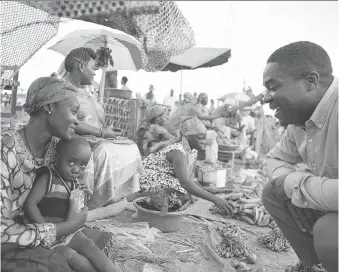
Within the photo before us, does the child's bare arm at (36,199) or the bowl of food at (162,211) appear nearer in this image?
the child's bare arm at (36,199)

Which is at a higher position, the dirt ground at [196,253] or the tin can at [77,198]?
the tin can at [77,198]

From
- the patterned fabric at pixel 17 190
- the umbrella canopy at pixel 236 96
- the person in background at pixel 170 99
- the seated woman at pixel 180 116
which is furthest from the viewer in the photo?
the umbrella canopy at pixel 236 96

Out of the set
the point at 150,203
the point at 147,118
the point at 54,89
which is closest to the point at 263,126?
the point at 147,118

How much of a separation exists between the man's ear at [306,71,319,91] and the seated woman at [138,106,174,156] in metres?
4.09

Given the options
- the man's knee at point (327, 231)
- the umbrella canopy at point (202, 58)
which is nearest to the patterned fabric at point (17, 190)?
the man's knee at point (327, 231)

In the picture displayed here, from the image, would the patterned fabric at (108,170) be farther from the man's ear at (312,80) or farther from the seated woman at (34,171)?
the man's ear at (312,80)

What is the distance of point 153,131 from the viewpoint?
6.05 m

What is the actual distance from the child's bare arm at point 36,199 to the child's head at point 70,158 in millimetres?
152

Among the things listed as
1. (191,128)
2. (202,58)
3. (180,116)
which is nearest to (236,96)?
(202,58)

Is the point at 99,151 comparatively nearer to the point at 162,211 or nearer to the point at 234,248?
the point at 162,211

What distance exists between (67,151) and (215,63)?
23.6ft

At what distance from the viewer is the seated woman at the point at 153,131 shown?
19.8ft

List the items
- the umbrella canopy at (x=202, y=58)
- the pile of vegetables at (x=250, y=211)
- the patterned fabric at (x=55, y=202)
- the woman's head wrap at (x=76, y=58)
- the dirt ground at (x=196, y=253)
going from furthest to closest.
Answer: the umbrella canopy at (x=202, y=58) → the pile of vegetables at (x=250, y=211) → the woman's head wrap at (x=76, y=58) → the dirt ground at (x=196, y=253) → the patterned fabric at (x=55, y=202)

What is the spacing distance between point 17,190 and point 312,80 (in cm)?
200
